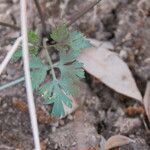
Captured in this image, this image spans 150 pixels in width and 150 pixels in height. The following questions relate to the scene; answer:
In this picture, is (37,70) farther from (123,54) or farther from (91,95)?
(123,54)

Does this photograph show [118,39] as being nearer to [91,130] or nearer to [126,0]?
[126,0]

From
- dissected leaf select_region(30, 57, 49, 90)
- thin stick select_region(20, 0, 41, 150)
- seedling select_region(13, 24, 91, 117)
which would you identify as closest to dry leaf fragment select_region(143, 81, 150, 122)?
seedling select_region(13, 24, 91, 117)

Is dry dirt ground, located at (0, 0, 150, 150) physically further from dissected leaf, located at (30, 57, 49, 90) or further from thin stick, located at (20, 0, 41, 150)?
thin stick, located at (20, 0, 41, 150)

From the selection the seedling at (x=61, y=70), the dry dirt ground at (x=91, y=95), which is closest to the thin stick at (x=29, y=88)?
the seedling at (x=61, y=70)

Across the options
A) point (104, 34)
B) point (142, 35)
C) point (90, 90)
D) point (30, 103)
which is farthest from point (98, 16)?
point (30, 103)

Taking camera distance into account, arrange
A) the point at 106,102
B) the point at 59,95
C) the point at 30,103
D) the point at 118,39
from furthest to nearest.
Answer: the point at 118,39 < the point at 106,102 < the point at 59,95 < the point at 30,103
